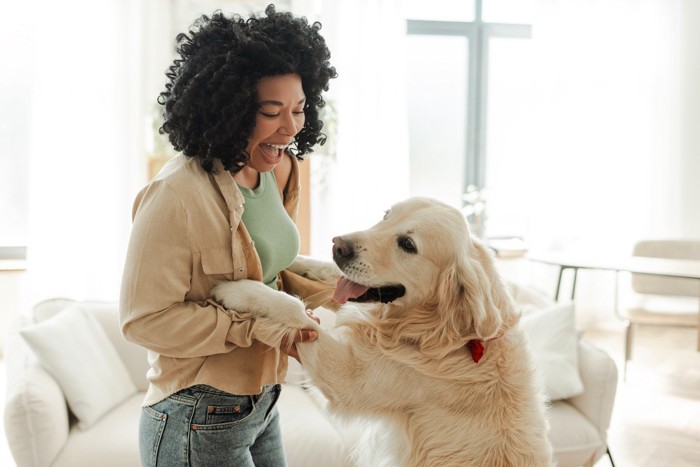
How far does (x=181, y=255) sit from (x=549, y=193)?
531 centimetres

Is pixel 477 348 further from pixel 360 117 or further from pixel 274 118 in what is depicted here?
pixel 360 117

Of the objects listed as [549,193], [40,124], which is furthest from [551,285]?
[40,124]

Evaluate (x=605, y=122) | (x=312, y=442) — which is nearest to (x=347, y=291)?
(x=312, y=442)

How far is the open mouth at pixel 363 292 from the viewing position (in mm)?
1602

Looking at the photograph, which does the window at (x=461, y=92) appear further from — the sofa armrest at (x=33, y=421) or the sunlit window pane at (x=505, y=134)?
the sofa armrest at (x=33, y=421)

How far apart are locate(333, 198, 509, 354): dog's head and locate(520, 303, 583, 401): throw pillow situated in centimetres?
140

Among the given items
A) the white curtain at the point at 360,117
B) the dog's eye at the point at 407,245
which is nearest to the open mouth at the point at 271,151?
the dog's eye at the point at 407,245

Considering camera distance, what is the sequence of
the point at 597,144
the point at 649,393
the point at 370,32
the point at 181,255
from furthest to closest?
the point at 597,144
the point at 370,32
the point at 649,393
the point at 181,255

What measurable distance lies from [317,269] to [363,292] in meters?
0.18

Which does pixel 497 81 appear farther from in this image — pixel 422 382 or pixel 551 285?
pixel 422 382

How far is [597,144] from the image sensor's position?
20.3 feet

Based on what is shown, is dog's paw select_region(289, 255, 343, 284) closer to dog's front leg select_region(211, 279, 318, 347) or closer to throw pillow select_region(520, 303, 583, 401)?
dog's front leg select_region(211, 279, 318, 347)

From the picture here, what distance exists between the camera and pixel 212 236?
1321 mm

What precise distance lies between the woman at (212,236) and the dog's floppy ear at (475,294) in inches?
13.4
